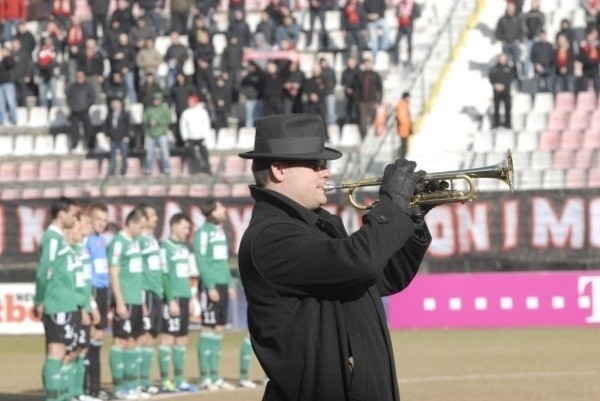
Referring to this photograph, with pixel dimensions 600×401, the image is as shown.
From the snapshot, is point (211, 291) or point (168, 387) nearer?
point (168, 387)

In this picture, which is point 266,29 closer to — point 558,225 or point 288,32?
point 288,32

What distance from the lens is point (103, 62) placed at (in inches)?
1224

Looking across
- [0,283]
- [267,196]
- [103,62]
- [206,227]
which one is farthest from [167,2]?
[267,196]

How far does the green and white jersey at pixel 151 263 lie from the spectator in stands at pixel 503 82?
42.1ft

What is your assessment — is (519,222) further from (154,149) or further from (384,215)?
(384,215)

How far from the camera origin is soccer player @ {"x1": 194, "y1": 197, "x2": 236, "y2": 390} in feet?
53.9

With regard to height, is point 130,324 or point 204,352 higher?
point 130,324

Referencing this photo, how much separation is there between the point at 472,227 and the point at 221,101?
748 cm

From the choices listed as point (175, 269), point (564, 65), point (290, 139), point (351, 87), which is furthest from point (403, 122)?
point (290, 139)

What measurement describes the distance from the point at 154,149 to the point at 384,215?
2325 cm

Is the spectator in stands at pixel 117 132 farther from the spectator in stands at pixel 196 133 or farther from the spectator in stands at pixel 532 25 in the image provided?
the spectator in stands at pixel 532 25

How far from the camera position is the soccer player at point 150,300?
632 inches

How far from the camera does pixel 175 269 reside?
1634cm

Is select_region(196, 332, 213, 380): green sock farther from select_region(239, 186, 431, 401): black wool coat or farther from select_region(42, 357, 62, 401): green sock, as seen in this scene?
select_region(239, 186, 431, 401): black wool coat
